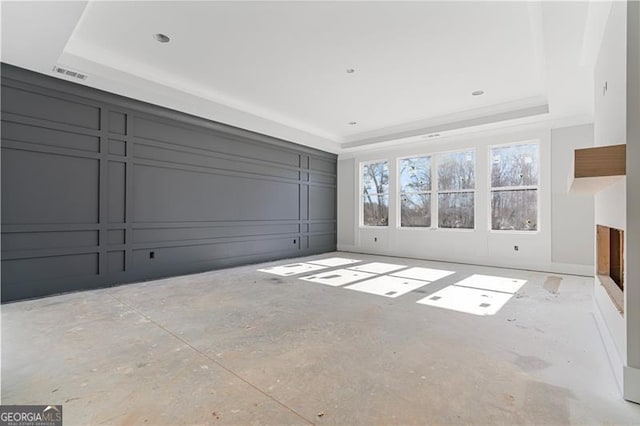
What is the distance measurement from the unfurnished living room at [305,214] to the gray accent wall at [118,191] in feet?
0.11

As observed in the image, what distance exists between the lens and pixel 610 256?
10.1 ft

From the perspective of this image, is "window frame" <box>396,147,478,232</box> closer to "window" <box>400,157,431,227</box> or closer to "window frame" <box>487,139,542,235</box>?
"window" <box>400,157,431,227</box>

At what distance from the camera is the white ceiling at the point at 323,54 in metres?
3.10

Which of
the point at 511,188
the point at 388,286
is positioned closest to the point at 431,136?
the point at 511,188

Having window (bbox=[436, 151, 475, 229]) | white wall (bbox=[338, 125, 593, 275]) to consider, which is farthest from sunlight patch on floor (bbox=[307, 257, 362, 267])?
window (bbox=[436, 151, 475, 229])

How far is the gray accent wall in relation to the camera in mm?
3920

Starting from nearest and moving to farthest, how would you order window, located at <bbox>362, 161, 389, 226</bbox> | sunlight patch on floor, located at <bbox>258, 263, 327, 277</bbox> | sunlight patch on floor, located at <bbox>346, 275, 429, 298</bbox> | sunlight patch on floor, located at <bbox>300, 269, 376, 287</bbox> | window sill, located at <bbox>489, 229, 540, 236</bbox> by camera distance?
sunlight patch on floor, located at <bbox>346, 275, 429, 298</bbox>
sunlight patch on floor, located at <bbox>300, 269, 376, 287</bbox>
sunlight patch on floor, located at <bbox>258, 263, 327, 277</bbox>
window sill, located at <bbox>489, 229, 540, 236</bbox>
window, located at <bbox>362, 161, 389, 226</bbox>

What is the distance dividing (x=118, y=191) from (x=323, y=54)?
3.63 meters


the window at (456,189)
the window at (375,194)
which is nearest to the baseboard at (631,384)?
the window at (456,189)

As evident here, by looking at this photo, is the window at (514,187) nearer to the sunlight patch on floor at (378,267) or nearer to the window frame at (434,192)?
the window frame at (434,192)

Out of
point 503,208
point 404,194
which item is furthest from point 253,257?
point 503,208

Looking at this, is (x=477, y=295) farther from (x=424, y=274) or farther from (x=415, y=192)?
(x=415, y=192)

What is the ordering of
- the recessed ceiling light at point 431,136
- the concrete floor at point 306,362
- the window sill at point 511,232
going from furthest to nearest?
the recessed ceiling light at point 431,136 → the window sill at point 511,232 → the concrete floor at point 306,362

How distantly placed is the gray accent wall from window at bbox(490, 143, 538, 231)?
15.7 feet
